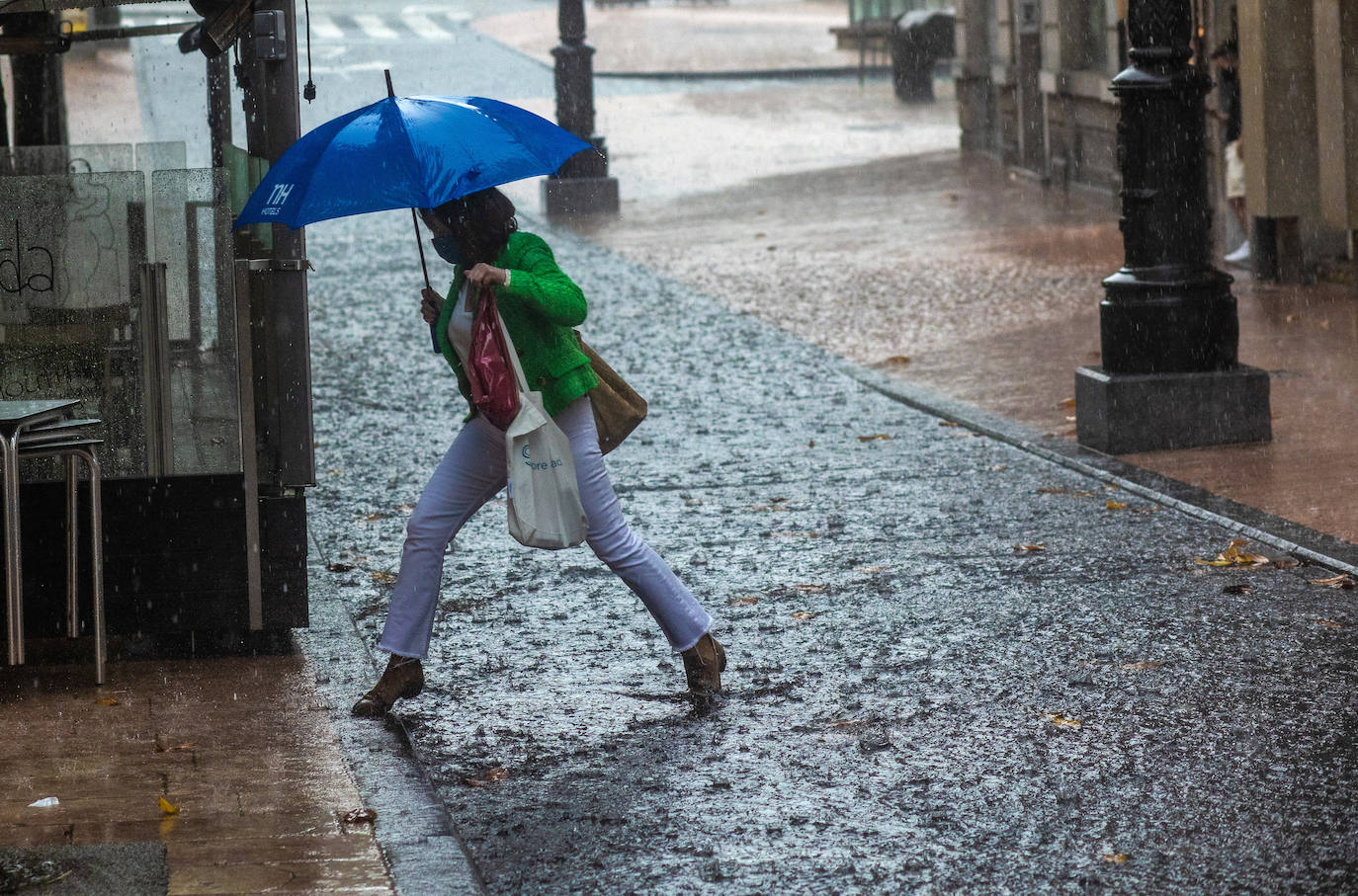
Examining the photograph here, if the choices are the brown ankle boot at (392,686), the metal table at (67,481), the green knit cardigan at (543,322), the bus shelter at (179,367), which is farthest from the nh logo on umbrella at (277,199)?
the brown ankle boot at (392,686)

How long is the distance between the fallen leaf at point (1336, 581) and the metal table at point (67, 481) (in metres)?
4.11

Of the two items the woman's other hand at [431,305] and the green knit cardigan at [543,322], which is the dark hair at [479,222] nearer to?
the green knit cardigan at [543,322]

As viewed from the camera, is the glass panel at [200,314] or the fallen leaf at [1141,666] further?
the glass panel at [200,314]

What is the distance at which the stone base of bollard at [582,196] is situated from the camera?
66.2ft

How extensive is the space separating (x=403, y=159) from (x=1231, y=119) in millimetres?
11359

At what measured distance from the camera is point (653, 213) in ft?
65.1

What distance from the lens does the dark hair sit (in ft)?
17.1

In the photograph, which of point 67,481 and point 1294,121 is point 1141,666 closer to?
point 67,481

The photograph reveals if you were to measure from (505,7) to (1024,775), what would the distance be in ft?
146

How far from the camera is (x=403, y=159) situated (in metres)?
Answer: 4.96

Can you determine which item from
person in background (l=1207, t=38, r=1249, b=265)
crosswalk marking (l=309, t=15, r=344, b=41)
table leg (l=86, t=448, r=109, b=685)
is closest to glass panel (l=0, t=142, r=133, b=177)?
table leg (l=86, t=448, r=109, b=685)

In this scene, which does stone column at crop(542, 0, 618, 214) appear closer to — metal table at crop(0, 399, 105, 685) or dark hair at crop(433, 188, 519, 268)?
metal table at crop(0, 399, 105, 685)

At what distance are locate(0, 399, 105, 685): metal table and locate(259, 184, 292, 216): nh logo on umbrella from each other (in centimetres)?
108

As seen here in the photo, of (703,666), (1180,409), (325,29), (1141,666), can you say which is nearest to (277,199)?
(703,666)
